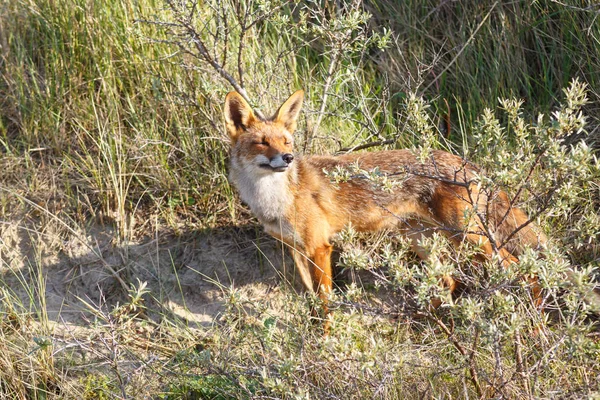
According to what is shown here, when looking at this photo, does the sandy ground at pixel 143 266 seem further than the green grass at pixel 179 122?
Yes

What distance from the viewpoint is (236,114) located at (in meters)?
5.69

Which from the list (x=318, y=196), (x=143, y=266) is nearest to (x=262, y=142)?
(x=318, y=196)

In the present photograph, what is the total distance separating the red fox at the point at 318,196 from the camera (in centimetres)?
543

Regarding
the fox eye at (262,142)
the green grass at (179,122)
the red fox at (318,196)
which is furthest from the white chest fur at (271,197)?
the green grass at (179,122)

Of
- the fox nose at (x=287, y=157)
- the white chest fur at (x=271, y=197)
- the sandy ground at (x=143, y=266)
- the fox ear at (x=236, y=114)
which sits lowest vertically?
the sandy ground at (x=143, y=266)

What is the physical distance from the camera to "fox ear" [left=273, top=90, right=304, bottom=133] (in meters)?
5.59

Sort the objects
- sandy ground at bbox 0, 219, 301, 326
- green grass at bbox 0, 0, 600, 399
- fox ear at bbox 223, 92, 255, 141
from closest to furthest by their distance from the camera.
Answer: fox ear at bbox 223, 92, 255, 141 < green grass at bbox 0, 0, 600, 399 < sandy ground at bbox 0, 219, 301, 326

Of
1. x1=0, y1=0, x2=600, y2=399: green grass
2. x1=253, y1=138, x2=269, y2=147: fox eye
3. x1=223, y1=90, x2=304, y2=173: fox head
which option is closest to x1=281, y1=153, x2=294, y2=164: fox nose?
x1=223, y1=90, x2=304, y2=173: fox head

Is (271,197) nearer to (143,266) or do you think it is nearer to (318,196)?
(318,196)

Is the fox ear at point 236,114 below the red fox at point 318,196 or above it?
above

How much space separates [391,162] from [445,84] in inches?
55.6

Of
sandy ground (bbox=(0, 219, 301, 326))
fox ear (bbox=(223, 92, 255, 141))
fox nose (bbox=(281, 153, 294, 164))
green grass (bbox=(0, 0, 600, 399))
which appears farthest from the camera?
sandy ground (bbox=(0, 219, 301, 326))

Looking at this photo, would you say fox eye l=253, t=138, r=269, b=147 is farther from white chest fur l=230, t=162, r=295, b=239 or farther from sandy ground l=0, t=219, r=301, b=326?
sandy ground l=0, t=219, r=301, b=326

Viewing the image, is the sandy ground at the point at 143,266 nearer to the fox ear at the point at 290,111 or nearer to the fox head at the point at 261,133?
the fox head at the point at 261,133
